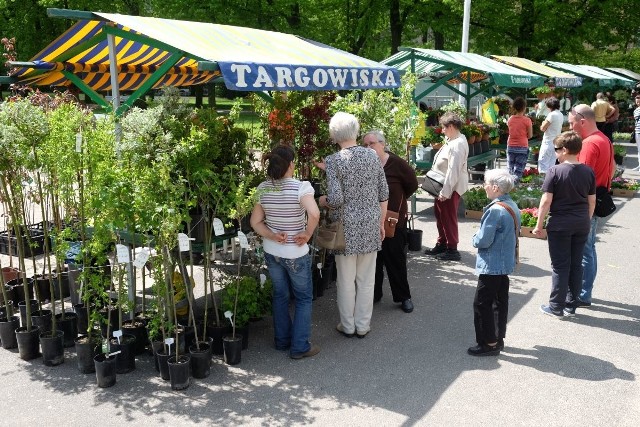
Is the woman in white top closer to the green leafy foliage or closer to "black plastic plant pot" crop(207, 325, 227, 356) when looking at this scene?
the green leafy foliage

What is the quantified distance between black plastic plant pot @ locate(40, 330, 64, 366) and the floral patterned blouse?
2.27 m

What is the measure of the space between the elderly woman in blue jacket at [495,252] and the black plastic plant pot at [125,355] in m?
2.66

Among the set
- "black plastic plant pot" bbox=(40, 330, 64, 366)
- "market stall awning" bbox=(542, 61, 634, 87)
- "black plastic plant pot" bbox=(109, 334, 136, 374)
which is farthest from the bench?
"black plastic plant pot" bbox=(40, 330, 64, 366)

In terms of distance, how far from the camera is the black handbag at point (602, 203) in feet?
19.1

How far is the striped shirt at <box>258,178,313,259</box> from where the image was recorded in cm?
457

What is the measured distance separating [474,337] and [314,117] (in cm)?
263

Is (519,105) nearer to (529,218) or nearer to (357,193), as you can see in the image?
(529,218)

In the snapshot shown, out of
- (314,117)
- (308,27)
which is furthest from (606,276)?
(308,27)

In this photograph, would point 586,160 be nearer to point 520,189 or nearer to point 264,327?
Answer: point 264,327

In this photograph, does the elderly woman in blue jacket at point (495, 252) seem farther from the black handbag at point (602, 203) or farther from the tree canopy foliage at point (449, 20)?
the tree canopy foliage at point (449, 20)

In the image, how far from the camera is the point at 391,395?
168 inches

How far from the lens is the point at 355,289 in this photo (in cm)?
527

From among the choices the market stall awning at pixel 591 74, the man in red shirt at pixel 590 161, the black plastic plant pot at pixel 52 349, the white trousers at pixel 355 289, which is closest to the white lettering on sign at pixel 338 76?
the white trousers at pixel 355 289

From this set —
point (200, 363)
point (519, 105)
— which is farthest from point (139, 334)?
point (519, 105)
